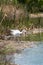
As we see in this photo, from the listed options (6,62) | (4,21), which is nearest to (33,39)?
(4,21)

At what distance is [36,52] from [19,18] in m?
6.15

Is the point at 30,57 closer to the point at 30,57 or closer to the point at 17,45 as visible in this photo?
the point at 30,57

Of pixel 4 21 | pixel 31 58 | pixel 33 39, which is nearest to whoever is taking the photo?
pixel 31 58

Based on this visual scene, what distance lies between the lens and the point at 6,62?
8320 millimetres

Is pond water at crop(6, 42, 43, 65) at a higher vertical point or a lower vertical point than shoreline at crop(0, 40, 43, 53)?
lower

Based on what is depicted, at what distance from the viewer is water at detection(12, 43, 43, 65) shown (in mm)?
8688

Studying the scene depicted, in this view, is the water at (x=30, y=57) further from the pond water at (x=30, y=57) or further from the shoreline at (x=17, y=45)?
the shoreline at (x=17, y=45)

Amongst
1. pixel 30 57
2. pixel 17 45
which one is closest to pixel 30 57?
pixel 30 57

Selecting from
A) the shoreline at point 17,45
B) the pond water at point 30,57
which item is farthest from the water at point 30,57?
the shoreline at point 17,45

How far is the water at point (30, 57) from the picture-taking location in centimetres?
869

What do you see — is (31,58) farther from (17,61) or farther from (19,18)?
(19,18)

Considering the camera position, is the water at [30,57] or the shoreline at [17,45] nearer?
the water at [30,57]

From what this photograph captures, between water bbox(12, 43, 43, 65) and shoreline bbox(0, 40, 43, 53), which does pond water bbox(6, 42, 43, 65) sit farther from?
shoreline bbox(0, 40, 43, 53)

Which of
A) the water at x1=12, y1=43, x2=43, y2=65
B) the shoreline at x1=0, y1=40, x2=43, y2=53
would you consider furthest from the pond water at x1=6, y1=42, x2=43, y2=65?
the shoreline at x1=0, y1=40, x2=43, y2=53
